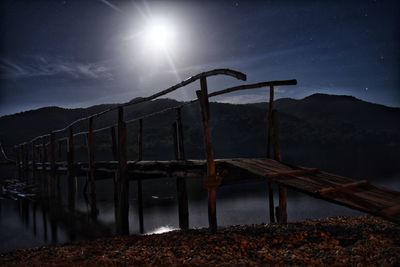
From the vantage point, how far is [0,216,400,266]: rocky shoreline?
6.39 m

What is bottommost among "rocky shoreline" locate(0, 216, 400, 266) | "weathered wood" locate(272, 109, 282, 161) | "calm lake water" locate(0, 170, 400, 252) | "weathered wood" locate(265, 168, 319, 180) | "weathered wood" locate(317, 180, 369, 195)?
"calm lake water" locate(0, 170, 400, 252)

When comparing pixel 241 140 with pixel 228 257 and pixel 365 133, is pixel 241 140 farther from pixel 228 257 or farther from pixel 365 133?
pixel 228 257

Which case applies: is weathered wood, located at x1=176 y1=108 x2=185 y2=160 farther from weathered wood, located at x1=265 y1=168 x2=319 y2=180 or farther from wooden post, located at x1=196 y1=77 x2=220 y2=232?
weathered wood, located at x1=265 y1=168 x2=319 y2=180

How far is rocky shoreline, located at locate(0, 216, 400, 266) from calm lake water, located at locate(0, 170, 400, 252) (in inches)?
289

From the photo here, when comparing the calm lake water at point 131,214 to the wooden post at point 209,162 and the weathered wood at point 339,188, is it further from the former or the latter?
the weathered wood at point 339,188

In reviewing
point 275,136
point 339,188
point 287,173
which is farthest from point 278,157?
point 339,188

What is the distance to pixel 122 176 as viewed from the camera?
505 inches

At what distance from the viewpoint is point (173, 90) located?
10078mm

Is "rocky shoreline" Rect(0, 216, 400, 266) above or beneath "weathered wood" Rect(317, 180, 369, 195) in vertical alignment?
beneath

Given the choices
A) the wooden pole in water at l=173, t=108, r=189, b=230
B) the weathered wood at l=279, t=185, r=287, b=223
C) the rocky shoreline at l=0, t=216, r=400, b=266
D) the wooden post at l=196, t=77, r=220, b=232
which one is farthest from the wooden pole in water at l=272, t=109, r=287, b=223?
the wooden pole in water at l=173, t=108, r=189, b=230

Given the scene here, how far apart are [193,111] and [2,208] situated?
275 ft

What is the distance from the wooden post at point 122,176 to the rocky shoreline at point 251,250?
338 cm

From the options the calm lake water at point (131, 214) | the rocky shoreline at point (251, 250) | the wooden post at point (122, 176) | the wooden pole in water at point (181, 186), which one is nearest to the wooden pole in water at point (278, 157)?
the rocky shoreline at point (251, 250)

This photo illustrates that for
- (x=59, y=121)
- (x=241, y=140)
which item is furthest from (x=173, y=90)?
(x=59, y=121)
